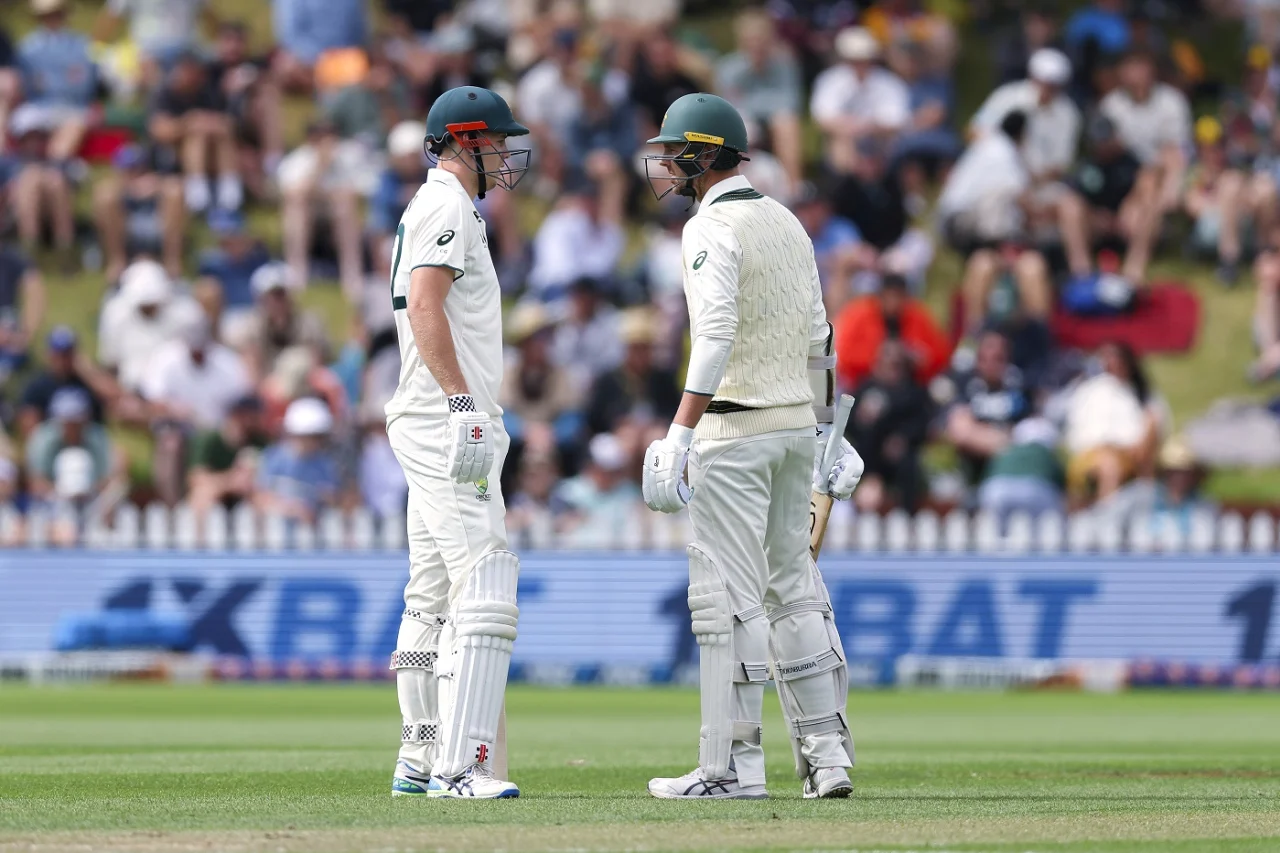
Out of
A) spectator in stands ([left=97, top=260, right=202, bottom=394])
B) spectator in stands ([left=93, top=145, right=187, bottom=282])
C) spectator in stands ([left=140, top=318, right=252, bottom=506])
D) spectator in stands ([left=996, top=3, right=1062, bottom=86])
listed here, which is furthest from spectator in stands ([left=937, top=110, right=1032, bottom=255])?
spectator in stands ([left=93, top=145, right=187, bottom=282])

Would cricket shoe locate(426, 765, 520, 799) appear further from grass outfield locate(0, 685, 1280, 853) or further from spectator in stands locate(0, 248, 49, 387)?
spectator in stands locate(0, 248, 49, 387)

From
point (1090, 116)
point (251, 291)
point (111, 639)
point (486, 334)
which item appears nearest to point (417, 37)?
point (251, 291)

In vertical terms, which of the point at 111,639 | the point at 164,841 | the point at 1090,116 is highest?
the point at 1090,116

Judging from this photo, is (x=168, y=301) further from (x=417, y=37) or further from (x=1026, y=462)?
(x=1026, y=462)

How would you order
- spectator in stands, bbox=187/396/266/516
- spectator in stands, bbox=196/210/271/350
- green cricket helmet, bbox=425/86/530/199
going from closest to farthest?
green cricket helmet, bbox=425/86/530/199 < spectator in stands, bbox=187/396/266/516 < spectator in stands, bbox=196/210/271/350

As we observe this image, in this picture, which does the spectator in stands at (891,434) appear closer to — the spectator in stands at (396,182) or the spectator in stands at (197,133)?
the spectator in stands at (396,182)

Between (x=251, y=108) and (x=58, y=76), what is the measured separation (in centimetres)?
218

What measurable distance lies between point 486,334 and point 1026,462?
11.6 metres

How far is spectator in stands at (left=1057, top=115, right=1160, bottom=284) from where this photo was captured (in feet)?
75.1

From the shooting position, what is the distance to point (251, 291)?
74.1 feet

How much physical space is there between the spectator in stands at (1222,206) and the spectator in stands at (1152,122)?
0.22 metres

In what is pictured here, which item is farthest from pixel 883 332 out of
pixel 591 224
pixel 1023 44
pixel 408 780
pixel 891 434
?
pixel 408 780

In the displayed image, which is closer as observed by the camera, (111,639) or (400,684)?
(400,684)

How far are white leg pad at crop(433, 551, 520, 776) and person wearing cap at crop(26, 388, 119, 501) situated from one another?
12.6m
